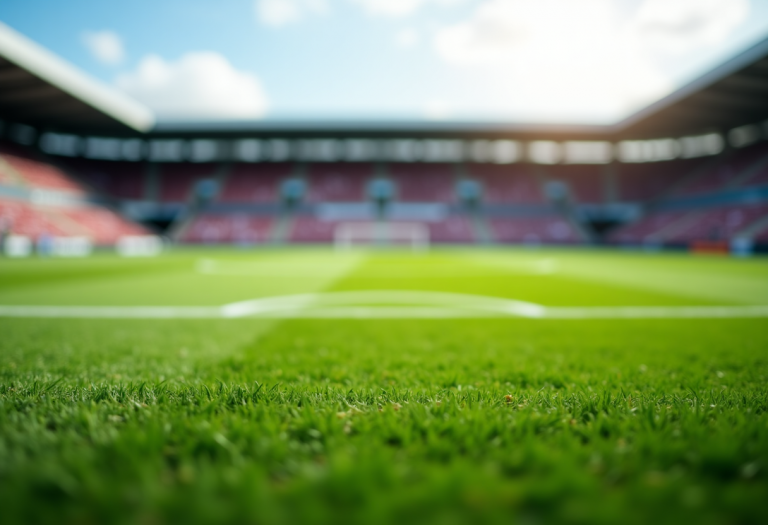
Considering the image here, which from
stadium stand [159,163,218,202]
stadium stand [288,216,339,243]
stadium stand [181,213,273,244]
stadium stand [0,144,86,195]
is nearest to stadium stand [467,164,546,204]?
stadium stand [288,216,339,243]

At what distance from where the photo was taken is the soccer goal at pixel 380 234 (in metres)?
40.8

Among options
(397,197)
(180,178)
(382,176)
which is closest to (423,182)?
(397,197)

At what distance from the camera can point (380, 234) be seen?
41.6m

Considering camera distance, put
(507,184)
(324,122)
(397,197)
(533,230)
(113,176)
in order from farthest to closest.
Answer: (507,184) → (397,197) → (113,176) → (533,230) → (324,122)

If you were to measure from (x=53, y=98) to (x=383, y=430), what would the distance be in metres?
40.1

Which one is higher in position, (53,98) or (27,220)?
(53,98)

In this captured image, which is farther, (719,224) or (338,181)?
(338,181)

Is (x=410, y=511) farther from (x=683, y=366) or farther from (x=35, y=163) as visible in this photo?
(x=35, y=163)

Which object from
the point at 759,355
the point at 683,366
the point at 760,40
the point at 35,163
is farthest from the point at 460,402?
the point at 35,163

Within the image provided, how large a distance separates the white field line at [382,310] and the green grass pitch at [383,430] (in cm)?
164

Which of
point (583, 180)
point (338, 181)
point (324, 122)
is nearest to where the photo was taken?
point (324, 122)

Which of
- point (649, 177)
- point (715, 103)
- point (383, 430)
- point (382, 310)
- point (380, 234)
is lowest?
point (382, 310)

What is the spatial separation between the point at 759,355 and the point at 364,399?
360 cm

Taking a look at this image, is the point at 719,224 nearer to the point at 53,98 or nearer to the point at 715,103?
the point at 715,103
